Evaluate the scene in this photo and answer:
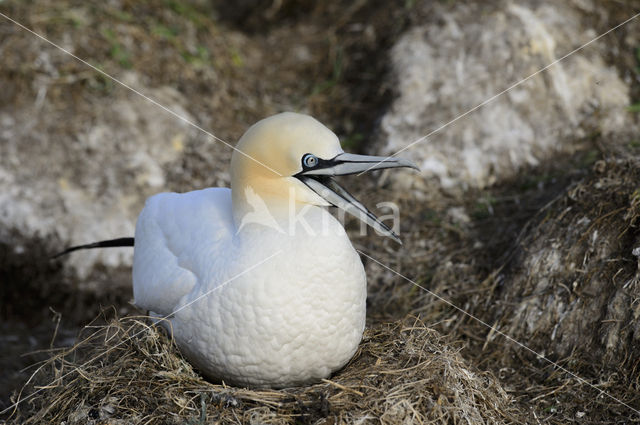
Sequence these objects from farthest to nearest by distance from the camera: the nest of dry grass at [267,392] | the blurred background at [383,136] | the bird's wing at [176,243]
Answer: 1. the blurred background at [383,136]
2. the bird's wing at [176,243]
3. the nest of dry grass at [267,392]

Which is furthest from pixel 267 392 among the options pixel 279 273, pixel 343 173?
pixel 343 173

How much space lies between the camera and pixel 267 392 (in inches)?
131

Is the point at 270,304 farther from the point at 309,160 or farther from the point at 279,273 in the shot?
the point at 309,160

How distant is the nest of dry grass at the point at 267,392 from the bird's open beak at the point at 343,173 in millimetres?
732

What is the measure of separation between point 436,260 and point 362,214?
1.81 m

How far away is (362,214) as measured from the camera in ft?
11.0

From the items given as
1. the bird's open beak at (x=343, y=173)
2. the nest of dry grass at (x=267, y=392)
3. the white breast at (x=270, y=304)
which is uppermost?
the bird's open beak at (x=343, y=173)

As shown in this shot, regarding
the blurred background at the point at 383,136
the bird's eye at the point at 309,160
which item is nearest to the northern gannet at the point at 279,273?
the bird's eye at the point at 309,160

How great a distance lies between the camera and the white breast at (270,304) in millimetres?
3281

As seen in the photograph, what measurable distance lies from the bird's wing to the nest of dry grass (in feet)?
0.79

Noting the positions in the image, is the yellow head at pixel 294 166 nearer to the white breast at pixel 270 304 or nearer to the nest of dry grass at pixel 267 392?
the white breast at pixel 270 304

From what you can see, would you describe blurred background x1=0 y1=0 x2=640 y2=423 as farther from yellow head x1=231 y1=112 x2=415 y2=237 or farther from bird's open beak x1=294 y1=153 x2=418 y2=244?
yellow head x1=231 y1=112 x2=415 y2=237

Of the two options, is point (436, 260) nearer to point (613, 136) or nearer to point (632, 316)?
point (632, 316)

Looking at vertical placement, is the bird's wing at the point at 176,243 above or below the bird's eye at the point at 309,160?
below
